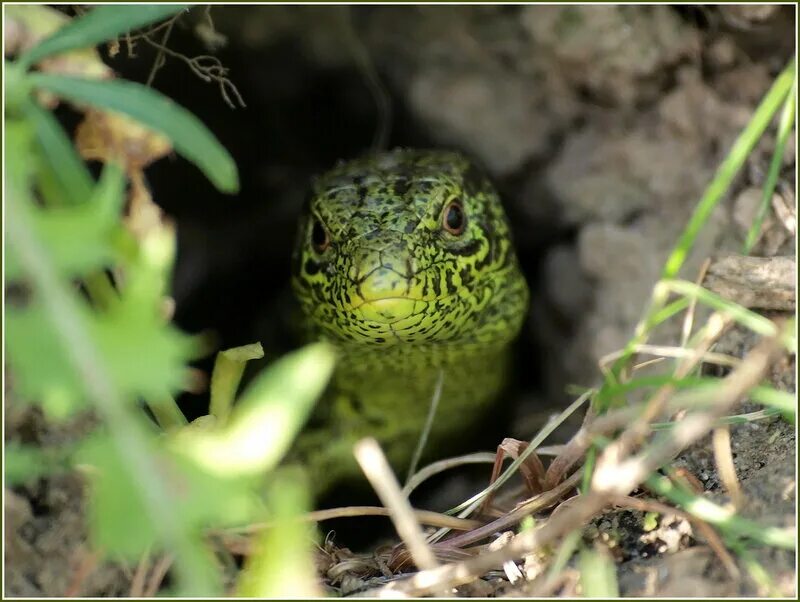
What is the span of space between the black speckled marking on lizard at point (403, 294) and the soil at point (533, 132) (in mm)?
268

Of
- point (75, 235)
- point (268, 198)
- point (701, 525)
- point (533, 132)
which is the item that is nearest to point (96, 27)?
point (75, 235)

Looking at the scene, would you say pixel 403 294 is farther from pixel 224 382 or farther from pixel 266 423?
pixel 266 423

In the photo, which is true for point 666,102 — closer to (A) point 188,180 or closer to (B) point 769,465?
(B) point 769,465

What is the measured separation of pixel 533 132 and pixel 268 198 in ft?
4.08

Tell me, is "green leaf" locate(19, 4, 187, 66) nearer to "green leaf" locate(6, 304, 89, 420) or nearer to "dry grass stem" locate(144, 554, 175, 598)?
"green leaf" locate(6, 304, 89, 420)

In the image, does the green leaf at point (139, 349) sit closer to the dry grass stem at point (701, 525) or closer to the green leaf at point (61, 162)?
the green leaf at point (61, 162)

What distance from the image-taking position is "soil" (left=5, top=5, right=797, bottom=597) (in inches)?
101

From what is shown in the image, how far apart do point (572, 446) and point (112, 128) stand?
0.97 m

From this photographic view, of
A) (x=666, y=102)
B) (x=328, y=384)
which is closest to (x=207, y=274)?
(x=328, y=384)

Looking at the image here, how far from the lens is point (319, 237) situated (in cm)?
233

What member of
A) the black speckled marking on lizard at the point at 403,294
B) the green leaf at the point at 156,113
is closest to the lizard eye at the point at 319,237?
the black speckled marking on lizard at the point at 403,294

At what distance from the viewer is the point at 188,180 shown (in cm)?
332

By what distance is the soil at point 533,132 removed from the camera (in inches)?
101

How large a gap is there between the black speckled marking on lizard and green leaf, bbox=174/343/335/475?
3.11 ft
